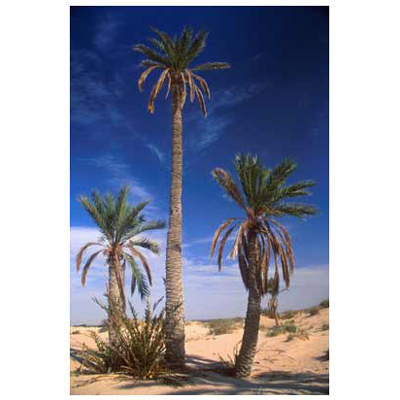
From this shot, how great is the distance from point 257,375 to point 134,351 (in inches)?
182

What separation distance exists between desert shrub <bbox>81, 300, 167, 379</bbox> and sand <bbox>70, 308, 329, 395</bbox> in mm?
341

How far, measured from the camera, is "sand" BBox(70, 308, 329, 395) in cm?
729

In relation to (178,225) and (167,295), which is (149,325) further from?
(178,225)

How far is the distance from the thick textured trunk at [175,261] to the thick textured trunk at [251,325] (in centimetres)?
199

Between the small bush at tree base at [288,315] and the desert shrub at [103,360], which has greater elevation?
the desert shrub at [103,360]

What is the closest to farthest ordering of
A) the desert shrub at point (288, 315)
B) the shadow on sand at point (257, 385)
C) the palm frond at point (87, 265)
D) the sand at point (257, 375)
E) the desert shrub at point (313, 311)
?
the sand at point (257, 375) < the shadow on sand at point (257, 385) < the palm frond at point (87, 265) < the desert shrub at point (313, 311) < the desert shrub at point (288, 315)

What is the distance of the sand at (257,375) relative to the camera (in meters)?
7.29

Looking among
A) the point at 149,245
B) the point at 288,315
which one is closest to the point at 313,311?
the point at 288,315

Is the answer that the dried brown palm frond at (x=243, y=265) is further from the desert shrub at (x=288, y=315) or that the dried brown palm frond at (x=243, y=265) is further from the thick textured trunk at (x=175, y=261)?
the desert shrub at (x=288, y=315)

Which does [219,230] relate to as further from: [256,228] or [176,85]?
[176,85]

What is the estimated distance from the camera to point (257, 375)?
10.5 m

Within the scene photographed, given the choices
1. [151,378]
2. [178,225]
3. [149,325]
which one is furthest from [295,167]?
[151,378]

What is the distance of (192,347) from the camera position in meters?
17.6

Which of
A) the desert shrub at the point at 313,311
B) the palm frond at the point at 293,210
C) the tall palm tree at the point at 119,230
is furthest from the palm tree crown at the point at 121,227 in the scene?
the desert shrub at the point at 313,311
